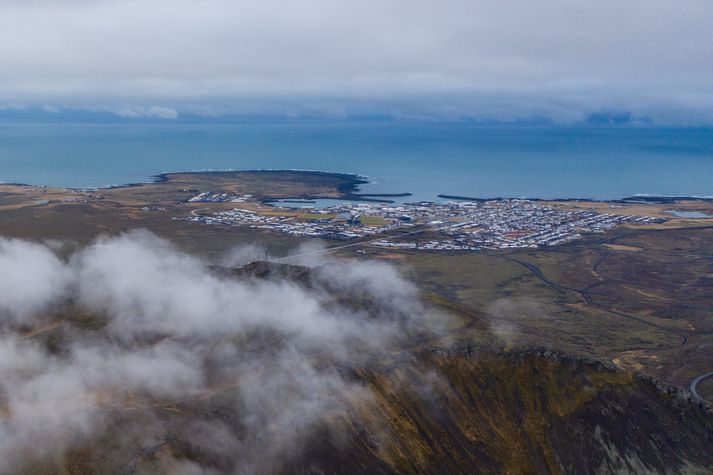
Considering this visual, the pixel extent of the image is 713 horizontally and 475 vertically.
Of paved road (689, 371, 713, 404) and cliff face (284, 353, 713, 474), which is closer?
cliff face (284, 353, 713, 474)

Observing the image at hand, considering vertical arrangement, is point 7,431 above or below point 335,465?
above

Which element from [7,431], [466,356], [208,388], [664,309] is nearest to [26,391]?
[7,431]

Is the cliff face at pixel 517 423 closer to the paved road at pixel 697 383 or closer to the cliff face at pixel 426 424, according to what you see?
the cliff face at pixel 426 424

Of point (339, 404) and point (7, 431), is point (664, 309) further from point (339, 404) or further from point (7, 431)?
point (7, 431)

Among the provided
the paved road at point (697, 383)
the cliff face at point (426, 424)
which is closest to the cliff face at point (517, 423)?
the cliff face at point (426, 424)

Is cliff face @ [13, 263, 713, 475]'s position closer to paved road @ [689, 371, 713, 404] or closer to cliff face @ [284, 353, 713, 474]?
cliff face @ [284, 353, 713, 474]

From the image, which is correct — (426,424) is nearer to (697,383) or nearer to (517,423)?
(517,423)

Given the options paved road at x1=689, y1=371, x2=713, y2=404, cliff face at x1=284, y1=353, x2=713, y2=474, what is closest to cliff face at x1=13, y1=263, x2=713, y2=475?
cliff face at x1=284, y1=353, x2=713, y2=474

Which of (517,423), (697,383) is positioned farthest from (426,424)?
(697,383)

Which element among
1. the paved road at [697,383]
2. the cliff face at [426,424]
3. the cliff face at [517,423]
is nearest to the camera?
the cliff face at [426,424]
